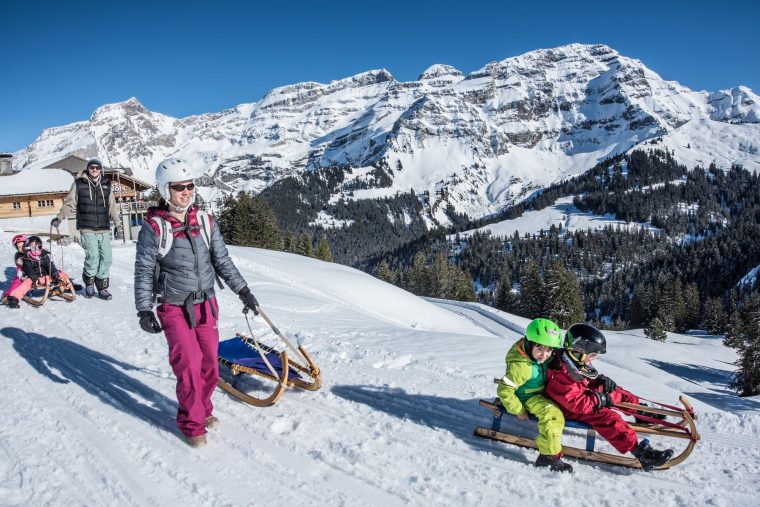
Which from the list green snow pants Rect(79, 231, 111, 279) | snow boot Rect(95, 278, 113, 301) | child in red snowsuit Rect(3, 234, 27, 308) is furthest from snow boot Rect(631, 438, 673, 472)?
child in red snowsuit Rect(3, 234, 27, 308)

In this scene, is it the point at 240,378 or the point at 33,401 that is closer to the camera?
the point at 33,401

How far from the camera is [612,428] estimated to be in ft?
16.1

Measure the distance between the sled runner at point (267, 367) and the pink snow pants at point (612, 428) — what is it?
10.6ft

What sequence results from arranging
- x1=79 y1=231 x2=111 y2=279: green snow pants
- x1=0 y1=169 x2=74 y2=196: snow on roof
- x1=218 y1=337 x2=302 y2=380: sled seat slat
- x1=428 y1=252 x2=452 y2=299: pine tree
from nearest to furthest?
x1=218 y1=337 x2=302 y2=380: sled seat slat → x1=79 y1=231 x2=111 y2=279: green snow pants → x1=0 y1=169 x2=74 y2=196: snow on roof → x1=428 y1=252 x2=452 y2=299: pine tree

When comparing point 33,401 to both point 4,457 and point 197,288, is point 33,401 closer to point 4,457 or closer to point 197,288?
point 4,457

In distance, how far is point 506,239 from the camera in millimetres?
181500

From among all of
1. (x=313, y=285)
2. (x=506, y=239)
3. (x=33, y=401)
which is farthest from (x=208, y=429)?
(x=506, y=239)

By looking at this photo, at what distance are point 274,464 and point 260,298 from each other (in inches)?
353

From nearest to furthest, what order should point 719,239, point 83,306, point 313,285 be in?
point 83,306 → point 313,285 → point 719,239

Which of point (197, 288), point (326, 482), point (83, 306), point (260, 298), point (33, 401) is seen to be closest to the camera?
point (326, 482)

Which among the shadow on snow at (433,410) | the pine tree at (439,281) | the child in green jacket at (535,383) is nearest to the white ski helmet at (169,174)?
the shadow on snow at (433,410)

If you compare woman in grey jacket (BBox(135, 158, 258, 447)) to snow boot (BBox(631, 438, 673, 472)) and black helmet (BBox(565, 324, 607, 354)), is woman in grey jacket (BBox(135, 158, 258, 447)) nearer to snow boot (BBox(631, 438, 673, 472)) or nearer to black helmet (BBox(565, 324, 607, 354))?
black helmet (BBox(565, 324, 607, 354))

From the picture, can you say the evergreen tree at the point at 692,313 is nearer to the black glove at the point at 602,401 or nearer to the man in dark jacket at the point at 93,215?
the black glove at the point at 602,401

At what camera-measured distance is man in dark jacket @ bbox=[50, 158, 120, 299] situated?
396 inches
